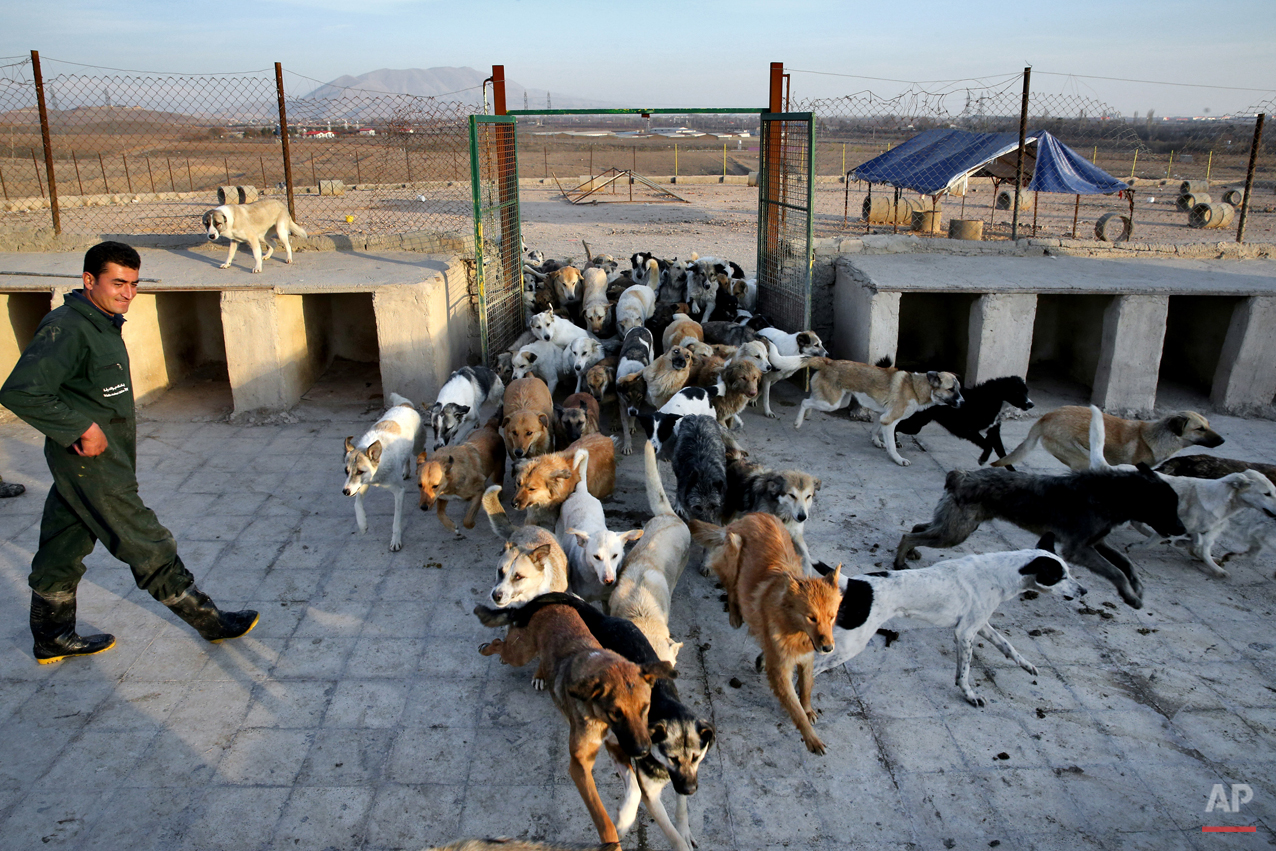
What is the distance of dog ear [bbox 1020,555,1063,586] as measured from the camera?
4793 millimetres

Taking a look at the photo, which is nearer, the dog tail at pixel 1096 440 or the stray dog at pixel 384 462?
the dog tail at pixel 1096 440

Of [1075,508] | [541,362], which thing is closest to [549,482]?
[541,362]

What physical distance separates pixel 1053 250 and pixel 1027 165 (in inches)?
434

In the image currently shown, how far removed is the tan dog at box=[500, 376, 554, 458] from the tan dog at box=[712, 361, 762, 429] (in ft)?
5.92

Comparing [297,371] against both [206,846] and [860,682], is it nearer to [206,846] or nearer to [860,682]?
[206,846]

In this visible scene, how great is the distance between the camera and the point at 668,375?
8625 millimetres

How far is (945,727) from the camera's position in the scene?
4.67 meters

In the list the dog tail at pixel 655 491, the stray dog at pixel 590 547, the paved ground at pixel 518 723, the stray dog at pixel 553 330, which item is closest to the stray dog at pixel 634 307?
the stray dog at pixel 553 330

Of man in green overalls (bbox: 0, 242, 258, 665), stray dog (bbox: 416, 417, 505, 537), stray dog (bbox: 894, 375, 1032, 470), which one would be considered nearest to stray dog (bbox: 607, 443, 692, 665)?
stray dog (bbox: 416, 417, 505, 537)

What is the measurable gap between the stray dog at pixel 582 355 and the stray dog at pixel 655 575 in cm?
363

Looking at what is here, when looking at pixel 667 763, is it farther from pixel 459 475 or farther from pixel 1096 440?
pixel 1096 440

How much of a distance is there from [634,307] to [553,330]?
1.55 metres

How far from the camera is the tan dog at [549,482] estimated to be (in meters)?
6.19

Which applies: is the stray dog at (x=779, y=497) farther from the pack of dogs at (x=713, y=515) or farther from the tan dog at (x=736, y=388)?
the tan dog at (x=736, y=388)
